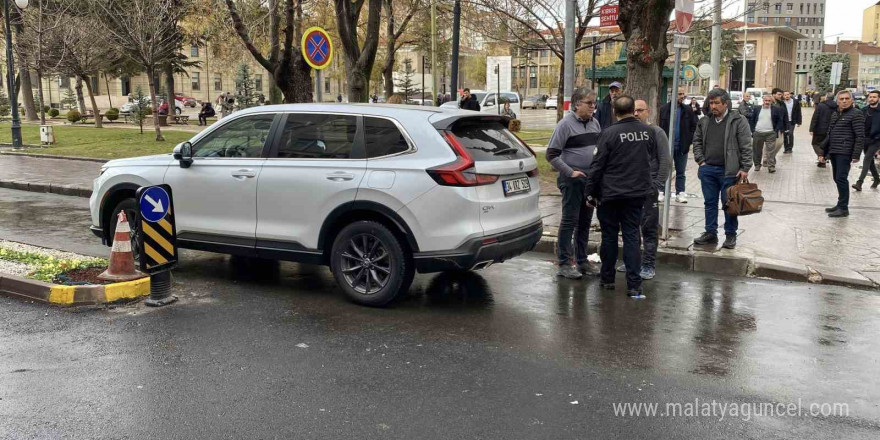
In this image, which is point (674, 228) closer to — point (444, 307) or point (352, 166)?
point (444, 307)

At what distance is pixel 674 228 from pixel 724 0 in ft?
44.2

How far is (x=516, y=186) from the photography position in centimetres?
615

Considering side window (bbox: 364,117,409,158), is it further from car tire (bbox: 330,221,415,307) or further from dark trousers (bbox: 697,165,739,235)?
dark trousers (bbox: 697,165,739,235)

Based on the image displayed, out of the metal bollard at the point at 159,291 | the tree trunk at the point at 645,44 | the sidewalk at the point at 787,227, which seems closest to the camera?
the metal bollard at the point at 159,291

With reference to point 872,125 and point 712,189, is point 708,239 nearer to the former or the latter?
point 712,189

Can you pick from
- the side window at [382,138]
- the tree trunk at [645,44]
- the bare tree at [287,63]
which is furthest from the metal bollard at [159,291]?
the bare tree at [287,63]

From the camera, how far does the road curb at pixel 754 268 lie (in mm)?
7207

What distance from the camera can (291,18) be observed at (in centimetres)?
1587

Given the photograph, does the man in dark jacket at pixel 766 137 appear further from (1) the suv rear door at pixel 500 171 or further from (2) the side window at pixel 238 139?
(2) the side window at pixel 238 139

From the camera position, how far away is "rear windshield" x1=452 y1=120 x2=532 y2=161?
593 centimetres

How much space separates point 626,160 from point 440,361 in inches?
106

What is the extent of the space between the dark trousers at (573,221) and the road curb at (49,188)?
9923mm

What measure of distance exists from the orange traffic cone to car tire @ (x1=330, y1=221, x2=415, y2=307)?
1974mm

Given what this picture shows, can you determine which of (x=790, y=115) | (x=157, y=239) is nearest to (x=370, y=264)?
(x=157, y=239)
